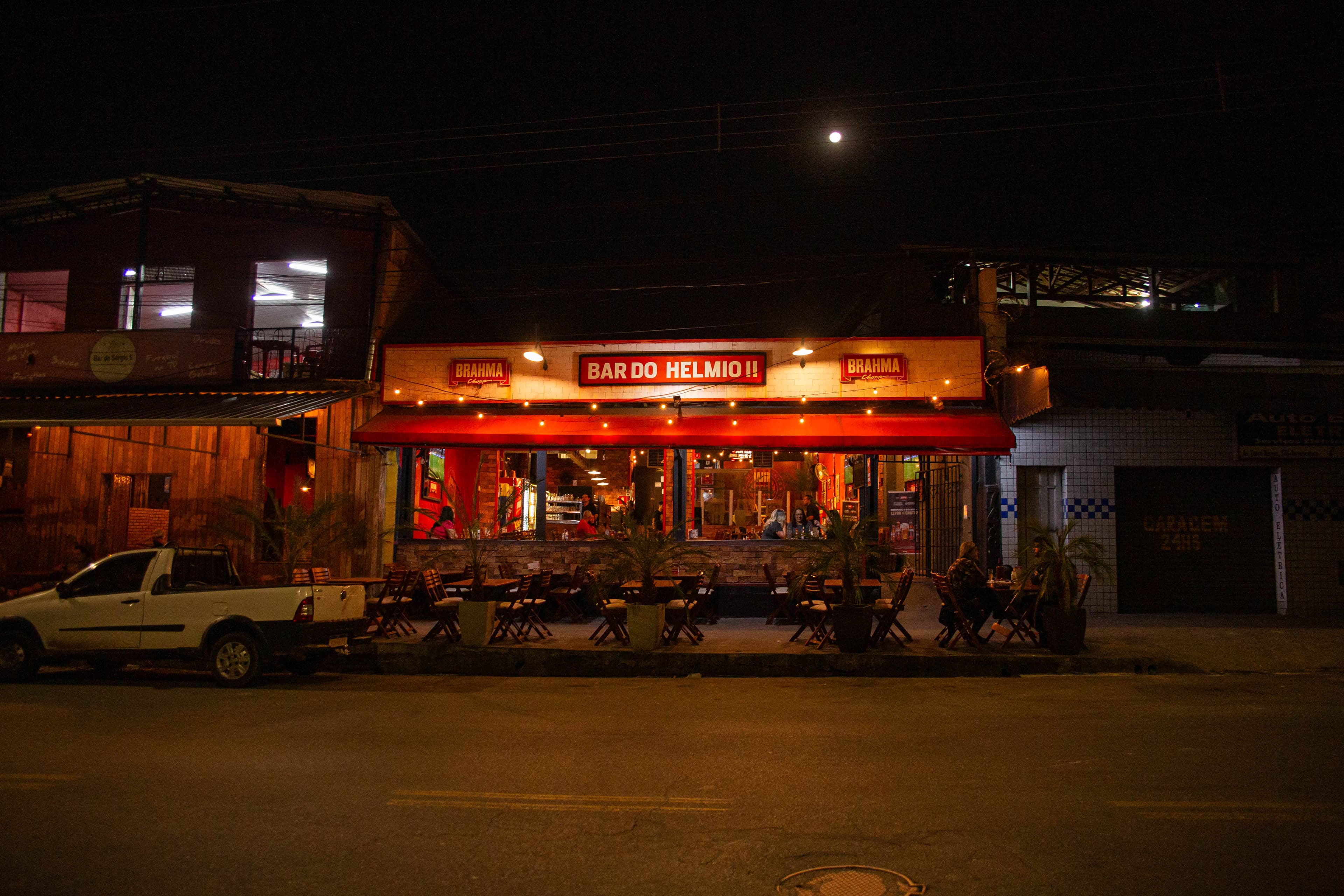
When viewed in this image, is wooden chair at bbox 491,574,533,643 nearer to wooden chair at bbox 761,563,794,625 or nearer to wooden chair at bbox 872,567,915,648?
wooden chair at bbox 761,563,794,625

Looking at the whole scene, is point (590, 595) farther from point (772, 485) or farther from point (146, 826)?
point (146, 826)

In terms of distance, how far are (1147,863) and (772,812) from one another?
1952 mm

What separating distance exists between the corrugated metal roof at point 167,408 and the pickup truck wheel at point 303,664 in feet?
14.5

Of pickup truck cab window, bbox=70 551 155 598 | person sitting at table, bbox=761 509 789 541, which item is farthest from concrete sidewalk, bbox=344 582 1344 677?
person sitting at table, bbox=761 509 789 541

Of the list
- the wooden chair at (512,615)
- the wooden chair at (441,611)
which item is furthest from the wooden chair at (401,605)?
the wooden chair at (512,615)

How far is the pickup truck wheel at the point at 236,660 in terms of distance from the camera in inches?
393

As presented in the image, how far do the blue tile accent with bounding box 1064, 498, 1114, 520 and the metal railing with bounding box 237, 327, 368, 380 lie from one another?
13.6m

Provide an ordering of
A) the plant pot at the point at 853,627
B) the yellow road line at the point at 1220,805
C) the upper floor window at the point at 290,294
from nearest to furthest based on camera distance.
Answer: the yellow road line at the point at 1220,805, the plant pot at the point at 853,627, the upper floor window at the point at 290,294

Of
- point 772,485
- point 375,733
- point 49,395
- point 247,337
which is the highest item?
point 247,337

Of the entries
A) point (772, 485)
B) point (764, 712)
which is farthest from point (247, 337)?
point (764, 712)

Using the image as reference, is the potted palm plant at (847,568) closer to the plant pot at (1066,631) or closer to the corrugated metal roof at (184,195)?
the plant pot at (1066,631)

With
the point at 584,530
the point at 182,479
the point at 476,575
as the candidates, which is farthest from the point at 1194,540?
the point at 182,479

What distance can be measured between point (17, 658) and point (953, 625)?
478 inches

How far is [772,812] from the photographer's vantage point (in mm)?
5035
